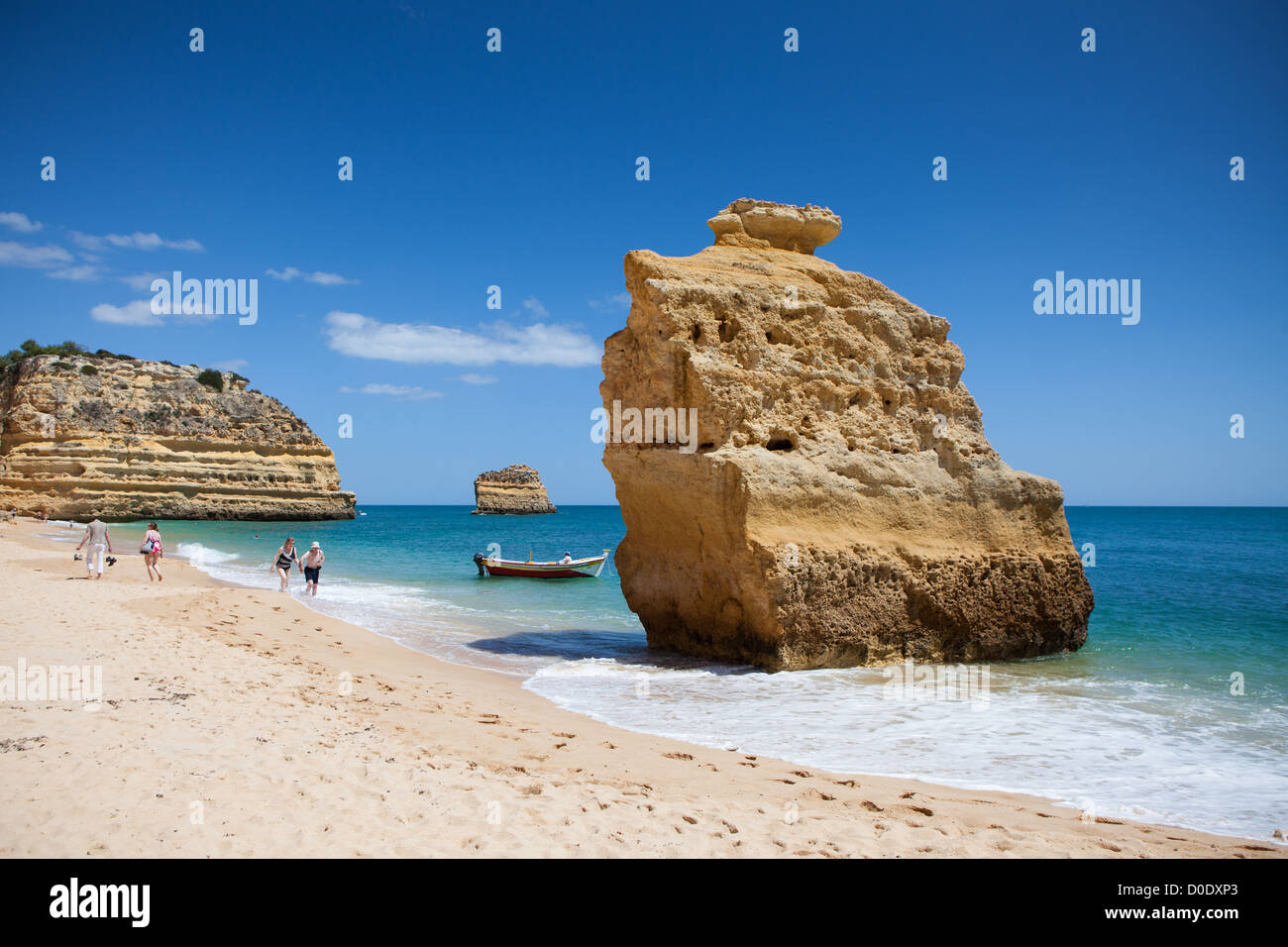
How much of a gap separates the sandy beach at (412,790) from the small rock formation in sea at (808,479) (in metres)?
3.40

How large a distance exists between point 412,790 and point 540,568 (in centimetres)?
2002

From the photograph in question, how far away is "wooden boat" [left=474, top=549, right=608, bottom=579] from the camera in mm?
24250

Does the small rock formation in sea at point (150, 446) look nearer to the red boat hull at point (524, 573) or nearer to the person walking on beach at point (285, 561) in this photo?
the red boat hull at point (524, 573)

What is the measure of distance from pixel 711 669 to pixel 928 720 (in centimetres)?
308

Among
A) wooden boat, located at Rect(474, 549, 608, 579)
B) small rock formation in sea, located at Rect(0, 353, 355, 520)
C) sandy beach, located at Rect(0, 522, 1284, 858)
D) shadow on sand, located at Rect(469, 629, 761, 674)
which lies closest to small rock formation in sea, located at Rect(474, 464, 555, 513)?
small rock formation in sea, located at Rect(0, 353, 355, 520)

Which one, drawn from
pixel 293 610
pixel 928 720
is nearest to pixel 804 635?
pixel 928 720

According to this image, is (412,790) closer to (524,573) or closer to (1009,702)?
(1009,702)

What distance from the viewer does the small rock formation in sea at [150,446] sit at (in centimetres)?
4459

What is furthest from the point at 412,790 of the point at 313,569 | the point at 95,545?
the point at 95,545

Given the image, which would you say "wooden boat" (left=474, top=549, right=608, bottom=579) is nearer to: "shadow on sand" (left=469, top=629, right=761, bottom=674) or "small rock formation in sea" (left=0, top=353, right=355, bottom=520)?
"shadow on sand" (left=469, top=629, right=761, bottom=674)

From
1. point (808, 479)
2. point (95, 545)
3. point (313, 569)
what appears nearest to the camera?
point (808, 479)

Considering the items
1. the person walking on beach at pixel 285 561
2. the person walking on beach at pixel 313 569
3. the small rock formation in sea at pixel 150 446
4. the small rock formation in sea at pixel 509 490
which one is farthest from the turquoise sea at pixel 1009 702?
the small rock formation in sea at pixel 509 490

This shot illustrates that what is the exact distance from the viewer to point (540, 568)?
24.4 m
